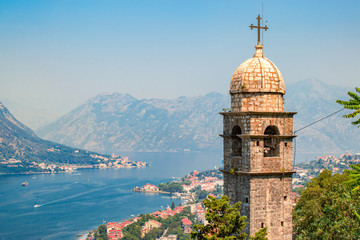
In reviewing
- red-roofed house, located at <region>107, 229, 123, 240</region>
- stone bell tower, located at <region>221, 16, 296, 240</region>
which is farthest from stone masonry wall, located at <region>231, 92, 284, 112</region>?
red-roofed house, located at <region>107, 229, 123, 240</region>

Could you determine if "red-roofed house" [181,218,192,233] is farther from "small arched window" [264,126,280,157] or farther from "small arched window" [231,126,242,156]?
"small arched window" [264,126,280,157]

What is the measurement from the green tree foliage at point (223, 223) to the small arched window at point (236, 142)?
177cm

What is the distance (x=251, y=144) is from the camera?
13.3m

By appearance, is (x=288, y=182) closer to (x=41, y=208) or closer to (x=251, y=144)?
(x=251, y=144)

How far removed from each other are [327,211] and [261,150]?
25.6ft

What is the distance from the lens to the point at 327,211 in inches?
771

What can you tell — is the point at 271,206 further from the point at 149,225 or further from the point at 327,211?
the point at 149,225

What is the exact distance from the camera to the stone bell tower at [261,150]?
1320 centimetres

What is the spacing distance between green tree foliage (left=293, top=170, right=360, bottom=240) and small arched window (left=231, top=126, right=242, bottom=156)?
4.97 meters

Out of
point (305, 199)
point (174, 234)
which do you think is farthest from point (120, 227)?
point (305, 199)

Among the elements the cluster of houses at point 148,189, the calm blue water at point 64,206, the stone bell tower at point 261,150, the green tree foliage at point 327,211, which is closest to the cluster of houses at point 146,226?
the calm blue water at point 64,206

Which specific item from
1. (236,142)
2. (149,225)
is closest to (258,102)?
(236,142)

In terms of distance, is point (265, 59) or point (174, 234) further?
point (174, 234)

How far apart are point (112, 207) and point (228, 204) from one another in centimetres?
13134
